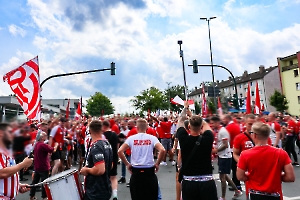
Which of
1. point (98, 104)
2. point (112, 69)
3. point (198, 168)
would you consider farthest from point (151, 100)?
point (198, 168)

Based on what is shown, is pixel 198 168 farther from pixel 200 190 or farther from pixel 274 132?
pixel 274 132

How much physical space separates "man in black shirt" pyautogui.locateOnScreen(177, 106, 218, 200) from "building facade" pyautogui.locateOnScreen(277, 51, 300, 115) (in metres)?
55.0

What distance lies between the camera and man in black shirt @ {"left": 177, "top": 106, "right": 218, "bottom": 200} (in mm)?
4070

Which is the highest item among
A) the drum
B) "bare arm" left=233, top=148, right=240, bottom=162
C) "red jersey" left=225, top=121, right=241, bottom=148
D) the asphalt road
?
"red jersey" left=225, top=121, right=241, bottom=148

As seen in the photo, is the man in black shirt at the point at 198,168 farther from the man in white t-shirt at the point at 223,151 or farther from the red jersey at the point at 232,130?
the red jersey at the point at 232,130

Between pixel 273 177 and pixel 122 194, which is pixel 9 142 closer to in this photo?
pixel 273 177

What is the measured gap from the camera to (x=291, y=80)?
5541 centimetres

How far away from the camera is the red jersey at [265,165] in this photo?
336 cm

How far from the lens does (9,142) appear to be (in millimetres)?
2463

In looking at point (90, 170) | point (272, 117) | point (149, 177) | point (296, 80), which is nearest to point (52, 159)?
point (149, 177)

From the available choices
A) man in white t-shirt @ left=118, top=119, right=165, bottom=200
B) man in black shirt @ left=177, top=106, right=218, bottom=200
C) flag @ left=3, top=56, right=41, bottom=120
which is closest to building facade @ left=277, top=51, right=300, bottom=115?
flag @ left=3, top=56, right=41, bottom=120

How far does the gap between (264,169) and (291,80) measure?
5838 centimetres

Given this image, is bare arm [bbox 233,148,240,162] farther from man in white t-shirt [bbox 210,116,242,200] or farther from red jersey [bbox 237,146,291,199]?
red jersey [bbox 237,146,291,199]

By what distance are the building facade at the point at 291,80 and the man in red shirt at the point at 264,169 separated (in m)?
55.3
